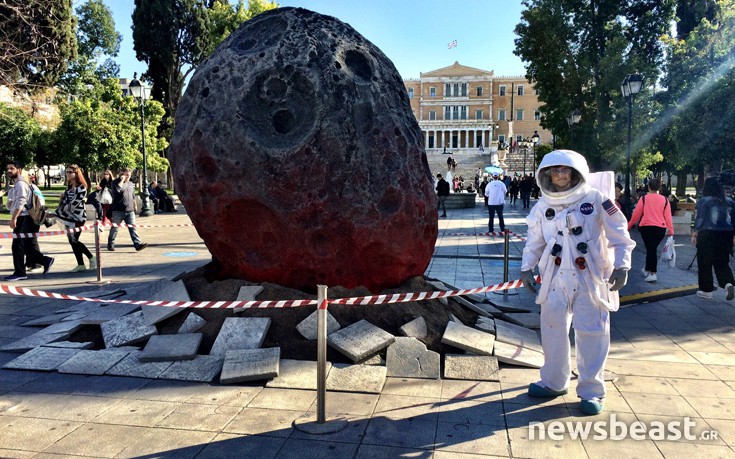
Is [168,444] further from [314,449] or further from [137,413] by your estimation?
[314,449]

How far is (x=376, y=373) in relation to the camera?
4461 mm

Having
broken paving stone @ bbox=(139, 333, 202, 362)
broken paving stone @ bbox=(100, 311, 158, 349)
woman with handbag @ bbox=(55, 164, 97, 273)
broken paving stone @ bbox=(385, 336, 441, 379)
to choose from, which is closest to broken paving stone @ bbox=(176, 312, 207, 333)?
broken paving stone @ bbox=(139, 333, 202, 362)

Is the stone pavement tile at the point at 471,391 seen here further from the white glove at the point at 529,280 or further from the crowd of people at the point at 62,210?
the crowd of people at the point at 62,210

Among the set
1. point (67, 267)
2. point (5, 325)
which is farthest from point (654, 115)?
Result: point (5, 325)

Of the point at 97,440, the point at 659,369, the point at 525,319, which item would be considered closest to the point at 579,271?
the point at 659,369

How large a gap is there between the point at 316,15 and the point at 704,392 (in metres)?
5.15

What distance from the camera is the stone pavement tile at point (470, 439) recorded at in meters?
3.31

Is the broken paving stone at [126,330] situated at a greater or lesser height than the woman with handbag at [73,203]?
lesser

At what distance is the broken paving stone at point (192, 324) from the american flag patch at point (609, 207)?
12.4ft

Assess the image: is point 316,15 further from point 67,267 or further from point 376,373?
point 67,267

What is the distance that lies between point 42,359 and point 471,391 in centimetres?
384

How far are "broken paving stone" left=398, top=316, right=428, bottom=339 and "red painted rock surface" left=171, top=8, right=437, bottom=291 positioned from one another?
0.63m

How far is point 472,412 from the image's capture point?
3.88m

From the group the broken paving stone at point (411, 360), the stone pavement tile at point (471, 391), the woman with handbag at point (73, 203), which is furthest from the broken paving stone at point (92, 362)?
the woman with handbag at point (73, 203)
